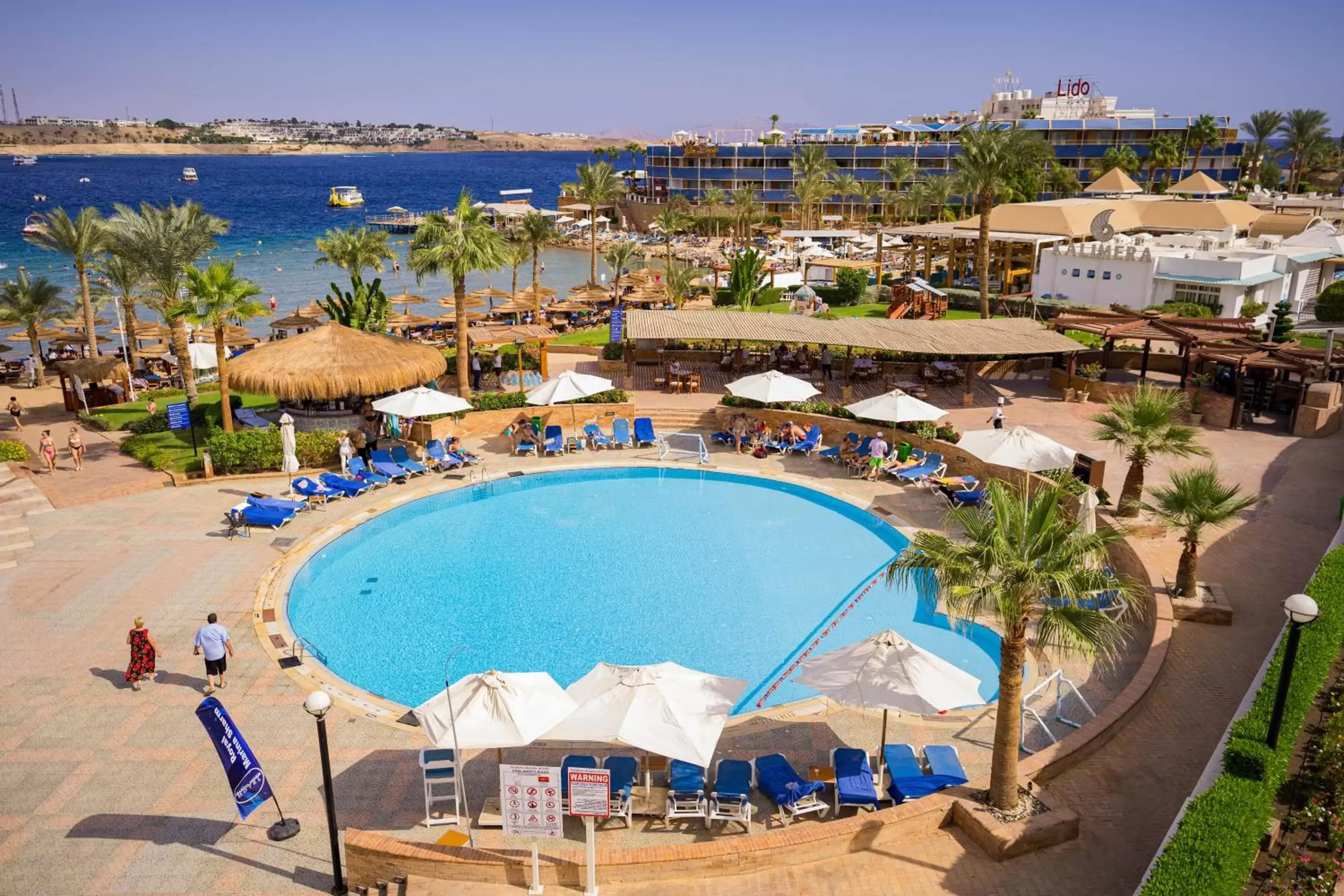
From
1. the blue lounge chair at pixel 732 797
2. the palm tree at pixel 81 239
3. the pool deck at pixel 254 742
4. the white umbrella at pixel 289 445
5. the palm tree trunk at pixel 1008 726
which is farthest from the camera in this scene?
the palm tree at pixel 81 239

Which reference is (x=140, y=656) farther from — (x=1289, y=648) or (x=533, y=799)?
(x=1289, y=648)

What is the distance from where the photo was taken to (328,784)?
9383 millimetres

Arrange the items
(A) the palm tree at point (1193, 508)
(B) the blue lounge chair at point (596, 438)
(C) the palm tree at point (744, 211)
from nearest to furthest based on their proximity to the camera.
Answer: (A) the palm tree at point (1193, 508) → (B) the blue lounge chair at point (596, 438) → (C) the palm tree at point (744, 211)

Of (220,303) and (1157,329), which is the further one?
(1157,329)

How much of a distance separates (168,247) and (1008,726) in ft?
84.6

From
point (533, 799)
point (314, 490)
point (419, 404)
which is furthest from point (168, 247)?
point (533, 799)

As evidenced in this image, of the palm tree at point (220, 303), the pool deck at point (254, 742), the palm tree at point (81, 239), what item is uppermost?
the palm tree at point (81, 239)

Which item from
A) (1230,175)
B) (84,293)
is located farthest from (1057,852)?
(1230,175)

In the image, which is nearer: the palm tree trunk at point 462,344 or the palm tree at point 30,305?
the palm tree trunk at point 462,344

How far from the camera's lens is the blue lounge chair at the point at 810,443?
77.7ft

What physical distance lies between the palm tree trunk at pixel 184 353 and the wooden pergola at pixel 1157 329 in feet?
82.8

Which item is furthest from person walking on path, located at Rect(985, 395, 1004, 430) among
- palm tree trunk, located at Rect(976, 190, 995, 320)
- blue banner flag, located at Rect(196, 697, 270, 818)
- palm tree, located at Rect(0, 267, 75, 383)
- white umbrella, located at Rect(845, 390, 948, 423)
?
palm tree, located at Rect(0, 267, 75, 383)

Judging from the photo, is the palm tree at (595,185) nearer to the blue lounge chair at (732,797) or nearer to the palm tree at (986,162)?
the palm tree at (986,162)

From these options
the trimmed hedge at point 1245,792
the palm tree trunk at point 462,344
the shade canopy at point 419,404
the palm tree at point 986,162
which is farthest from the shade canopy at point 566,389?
the palm tree at point 986,162
